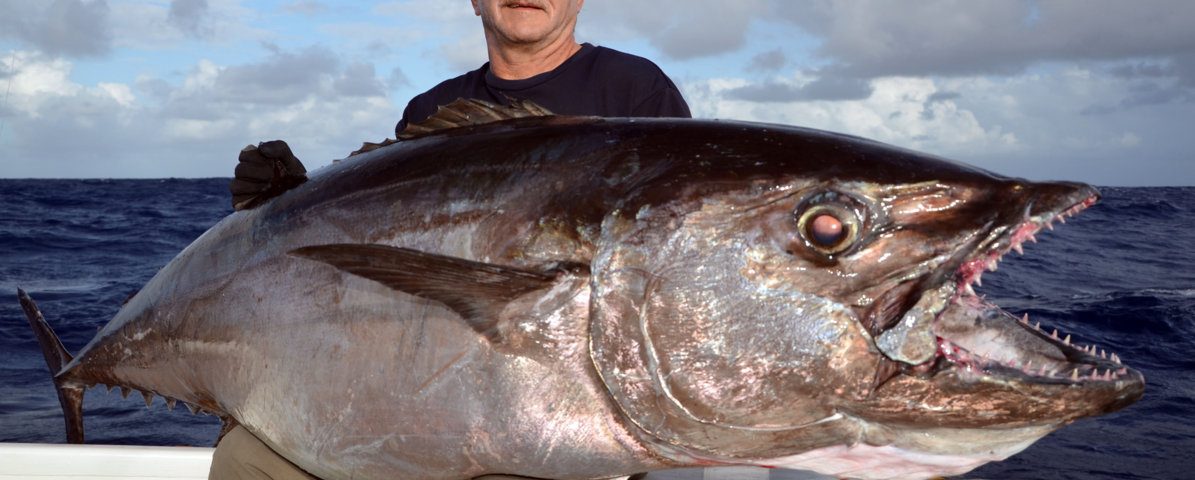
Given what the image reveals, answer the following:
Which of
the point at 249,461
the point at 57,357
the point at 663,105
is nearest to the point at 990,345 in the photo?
the point at 663,105

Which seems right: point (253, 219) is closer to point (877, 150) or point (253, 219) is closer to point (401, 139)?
point (401, 139)

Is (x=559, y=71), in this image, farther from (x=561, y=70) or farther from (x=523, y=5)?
(x=523, y=5)

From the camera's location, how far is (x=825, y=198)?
1932 mm

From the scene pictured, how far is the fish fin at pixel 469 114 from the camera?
255cm

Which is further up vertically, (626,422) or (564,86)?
(564,86)

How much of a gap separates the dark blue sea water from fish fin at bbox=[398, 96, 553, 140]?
6162 millimetres

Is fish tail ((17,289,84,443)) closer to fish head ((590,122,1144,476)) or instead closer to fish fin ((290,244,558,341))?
fish fin ((290,244,558,341))

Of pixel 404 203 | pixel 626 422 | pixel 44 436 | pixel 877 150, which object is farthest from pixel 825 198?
pixel 44 436

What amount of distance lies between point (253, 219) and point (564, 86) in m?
1.47

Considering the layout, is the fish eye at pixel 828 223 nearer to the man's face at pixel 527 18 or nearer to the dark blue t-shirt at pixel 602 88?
the dark blue t-shirt at pixel 602 88

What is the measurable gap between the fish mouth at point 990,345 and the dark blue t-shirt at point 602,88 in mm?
1884

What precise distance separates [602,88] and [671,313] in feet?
6.56

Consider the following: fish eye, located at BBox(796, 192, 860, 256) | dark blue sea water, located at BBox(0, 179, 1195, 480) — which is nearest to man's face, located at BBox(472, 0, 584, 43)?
fish eye, located at BBox(796, 192, 860, 256)

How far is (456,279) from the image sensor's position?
202cm
